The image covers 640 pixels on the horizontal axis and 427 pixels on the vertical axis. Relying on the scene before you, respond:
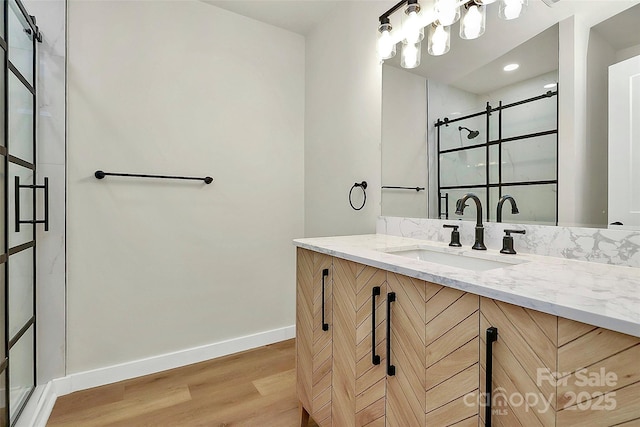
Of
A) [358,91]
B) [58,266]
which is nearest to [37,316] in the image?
[58,266]

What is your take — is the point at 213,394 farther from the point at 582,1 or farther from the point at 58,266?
the point at 582,1

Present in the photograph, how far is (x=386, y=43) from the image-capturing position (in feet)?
5.57

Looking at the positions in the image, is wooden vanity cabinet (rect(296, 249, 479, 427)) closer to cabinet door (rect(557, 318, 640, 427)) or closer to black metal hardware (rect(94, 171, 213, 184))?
cabinet door (rect(557, 318, 640, 427))

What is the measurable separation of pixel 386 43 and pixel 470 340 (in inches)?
60.4

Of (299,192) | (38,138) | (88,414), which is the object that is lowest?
(88,414)

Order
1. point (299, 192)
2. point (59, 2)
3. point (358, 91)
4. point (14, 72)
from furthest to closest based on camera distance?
point (299, 192) → point (358, 91) → point (59, 2) → point (14, 72)

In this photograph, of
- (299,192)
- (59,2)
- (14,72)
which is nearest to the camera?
(14,72)

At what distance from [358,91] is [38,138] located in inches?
69.5

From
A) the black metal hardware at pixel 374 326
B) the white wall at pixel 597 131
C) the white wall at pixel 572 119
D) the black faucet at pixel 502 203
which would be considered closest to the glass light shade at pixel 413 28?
the white wall at pixel 572 119

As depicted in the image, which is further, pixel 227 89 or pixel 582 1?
pixel 227 89

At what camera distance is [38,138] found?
1.64 m

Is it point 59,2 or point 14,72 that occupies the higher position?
point 59,2

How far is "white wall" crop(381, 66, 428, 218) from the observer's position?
1651 mm

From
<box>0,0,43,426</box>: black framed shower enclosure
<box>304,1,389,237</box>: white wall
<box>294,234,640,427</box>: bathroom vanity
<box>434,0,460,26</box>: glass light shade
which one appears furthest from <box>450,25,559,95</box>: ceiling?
<box>0,0,43,426</box>: black framed shower enclosure
